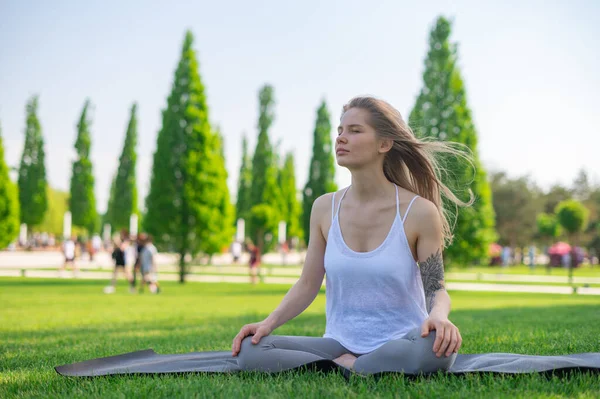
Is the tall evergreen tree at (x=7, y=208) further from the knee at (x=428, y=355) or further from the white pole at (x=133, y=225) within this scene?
the knee at (x=428, y=355)

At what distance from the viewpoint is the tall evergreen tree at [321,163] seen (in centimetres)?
3941

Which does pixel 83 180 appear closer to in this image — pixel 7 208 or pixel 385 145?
pixel 7 208

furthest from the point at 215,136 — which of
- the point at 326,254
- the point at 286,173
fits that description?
the point at 286,173

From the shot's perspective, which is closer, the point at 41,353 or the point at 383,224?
the point at 383,224

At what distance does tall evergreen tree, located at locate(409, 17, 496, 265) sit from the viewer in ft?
71.6

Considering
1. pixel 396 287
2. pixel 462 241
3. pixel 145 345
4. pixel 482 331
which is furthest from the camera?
pixel 462 241

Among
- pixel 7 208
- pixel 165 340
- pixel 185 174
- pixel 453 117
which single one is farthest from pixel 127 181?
pixel 165 340

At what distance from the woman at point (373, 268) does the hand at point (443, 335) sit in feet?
0.30

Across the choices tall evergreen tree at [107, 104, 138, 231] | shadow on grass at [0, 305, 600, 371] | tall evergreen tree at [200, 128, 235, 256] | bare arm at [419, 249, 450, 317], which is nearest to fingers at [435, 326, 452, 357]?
bare arm at [419, 249, 450, 317]

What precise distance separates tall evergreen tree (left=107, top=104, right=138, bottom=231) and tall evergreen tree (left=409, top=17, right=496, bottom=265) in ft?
125

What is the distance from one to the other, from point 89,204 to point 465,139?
4258 centimetres

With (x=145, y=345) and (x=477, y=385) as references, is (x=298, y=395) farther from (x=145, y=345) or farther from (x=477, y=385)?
(x=145, y=345)

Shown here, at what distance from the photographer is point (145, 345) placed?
236 inches

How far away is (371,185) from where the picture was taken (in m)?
3.68
